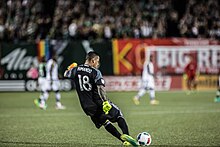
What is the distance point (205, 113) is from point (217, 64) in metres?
15.3

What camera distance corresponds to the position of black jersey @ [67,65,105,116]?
10.6 metres

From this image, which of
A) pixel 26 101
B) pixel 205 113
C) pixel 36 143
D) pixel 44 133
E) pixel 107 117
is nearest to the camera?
pixel 107 117

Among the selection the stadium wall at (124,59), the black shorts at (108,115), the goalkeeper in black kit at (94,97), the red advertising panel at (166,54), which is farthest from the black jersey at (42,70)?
the black shorts at (108,115)

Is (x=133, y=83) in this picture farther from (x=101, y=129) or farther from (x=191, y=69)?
(x=101, y=129)

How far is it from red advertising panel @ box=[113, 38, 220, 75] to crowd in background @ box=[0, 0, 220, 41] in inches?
20.1

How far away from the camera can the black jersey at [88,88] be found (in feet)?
34.9

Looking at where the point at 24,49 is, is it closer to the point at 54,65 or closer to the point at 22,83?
the point at 22,83

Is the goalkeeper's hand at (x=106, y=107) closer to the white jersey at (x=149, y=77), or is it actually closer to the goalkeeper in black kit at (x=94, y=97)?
the goalkeeper in black kit at (x=94, y=97)

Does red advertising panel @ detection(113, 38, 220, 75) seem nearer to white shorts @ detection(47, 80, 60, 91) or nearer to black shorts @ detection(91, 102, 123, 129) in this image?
white shorts @ detection(47, 80, 60, 91)

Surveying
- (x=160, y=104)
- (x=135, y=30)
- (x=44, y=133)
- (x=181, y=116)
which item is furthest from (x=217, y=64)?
(x=44, y=133)

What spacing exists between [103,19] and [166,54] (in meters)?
4.62

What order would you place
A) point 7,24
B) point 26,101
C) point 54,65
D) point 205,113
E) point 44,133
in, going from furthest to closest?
point 7,24
point 26,101
point 54,65
point 205,113
point 44,133

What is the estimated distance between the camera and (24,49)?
32.7 m

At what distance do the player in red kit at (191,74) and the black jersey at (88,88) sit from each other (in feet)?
72.4
